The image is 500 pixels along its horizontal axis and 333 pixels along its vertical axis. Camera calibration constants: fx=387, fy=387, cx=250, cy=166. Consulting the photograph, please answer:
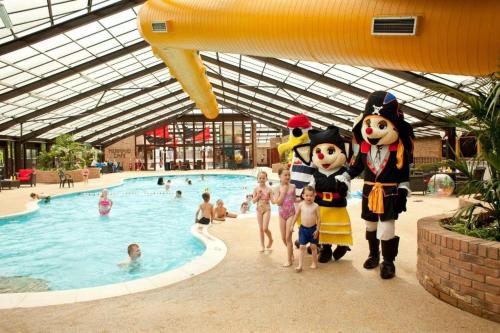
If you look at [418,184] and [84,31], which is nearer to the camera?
[84,31]

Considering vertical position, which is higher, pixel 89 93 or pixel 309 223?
pixel 89 93

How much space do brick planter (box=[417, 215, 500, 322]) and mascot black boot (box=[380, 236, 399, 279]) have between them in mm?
399

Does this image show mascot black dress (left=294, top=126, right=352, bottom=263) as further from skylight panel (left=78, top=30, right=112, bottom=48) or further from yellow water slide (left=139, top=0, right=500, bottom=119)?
skylight panel (left=78, top=30, right=112, bottom=48)

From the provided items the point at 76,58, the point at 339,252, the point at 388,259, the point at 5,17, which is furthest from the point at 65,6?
the point at 388,259

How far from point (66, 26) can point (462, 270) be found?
1078 centimetres

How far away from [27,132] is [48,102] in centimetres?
581

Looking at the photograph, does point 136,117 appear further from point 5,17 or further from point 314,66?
point 5,17

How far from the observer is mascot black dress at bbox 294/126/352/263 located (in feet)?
14.2

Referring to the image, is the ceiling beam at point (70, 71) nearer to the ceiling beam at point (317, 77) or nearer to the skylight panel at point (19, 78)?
the skylight panel at point (19, 78)

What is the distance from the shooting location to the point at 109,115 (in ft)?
80.4

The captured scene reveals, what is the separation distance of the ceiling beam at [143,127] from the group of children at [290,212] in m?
26.6

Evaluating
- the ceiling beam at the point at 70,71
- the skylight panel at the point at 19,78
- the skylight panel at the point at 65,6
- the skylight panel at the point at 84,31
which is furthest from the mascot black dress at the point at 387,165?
the skylight panel at the point at 19,78

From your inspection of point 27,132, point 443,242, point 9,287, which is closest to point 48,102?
point 27,132

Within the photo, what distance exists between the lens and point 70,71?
14062mm
